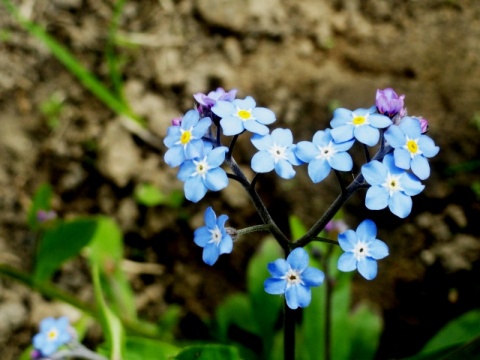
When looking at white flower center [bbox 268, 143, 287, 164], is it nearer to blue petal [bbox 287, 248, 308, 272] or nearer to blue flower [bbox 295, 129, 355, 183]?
blue flower [bbox 295, 129, 355, 183]

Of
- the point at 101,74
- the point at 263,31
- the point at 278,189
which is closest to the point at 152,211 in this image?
the point at 278,189

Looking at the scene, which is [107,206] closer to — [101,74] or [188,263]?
[188,263]

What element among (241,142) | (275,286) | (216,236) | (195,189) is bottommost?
(241,142)

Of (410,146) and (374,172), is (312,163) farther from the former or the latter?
(410,146)

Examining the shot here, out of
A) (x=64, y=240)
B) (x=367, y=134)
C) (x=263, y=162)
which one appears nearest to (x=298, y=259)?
(x=263, y=162)

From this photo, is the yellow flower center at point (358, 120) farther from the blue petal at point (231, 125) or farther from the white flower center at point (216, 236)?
the white flower center at point (216, 236)

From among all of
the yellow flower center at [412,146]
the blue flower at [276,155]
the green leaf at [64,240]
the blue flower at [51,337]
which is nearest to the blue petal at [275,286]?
the blue flower at [276,155]

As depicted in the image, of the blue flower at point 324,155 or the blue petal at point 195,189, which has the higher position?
the blue flower at point 324,155
